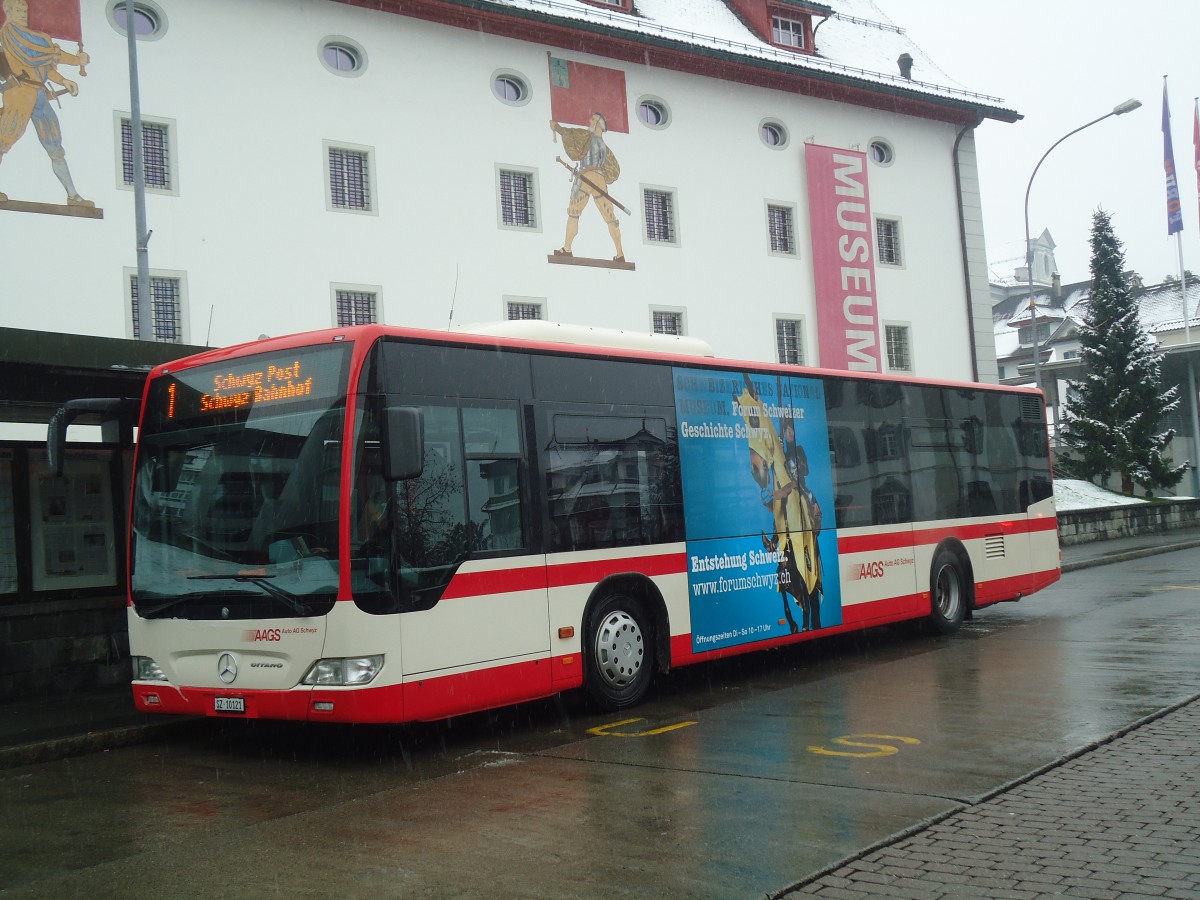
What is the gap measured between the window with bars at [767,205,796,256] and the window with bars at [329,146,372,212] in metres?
12.1

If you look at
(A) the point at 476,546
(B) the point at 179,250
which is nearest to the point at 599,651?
(A) the point at 476,546

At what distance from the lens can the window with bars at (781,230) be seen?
115 ft

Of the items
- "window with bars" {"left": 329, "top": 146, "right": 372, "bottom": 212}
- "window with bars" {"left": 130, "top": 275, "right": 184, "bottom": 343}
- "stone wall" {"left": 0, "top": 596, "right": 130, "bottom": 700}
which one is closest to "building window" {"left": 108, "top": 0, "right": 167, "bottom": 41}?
"window with bars" {"left": 329, "top": 146, "right": 372, "bottom": 212}

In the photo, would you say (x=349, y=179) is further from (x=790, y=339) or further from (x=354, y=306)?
(x=790, y=339)

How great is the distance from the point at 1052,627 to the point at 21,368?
38.0 ft

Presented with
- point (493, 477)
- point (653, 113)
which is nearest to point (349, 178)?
point (653, 113)

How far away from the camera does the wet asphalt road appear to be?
19.0ft

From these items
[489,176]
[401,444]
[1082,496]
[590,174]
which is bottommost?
[1082,496]

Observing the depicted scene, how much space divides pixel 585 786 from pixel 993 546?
969 cm

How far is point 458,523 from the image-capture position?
9008 millimetres

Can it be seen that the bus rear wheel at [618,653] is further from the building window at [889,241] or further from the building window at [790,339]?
the building window at [889,241]

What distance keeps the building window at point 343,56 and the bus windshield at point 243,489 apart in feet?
65.0

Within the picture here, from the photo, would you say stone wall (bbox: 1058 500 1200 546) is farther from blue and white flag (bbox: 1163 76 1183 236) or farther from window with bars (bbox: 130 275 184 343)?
window with bars (bbox: 130 275 184 343)

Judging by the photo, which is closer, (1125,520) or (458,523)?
(458,523)
